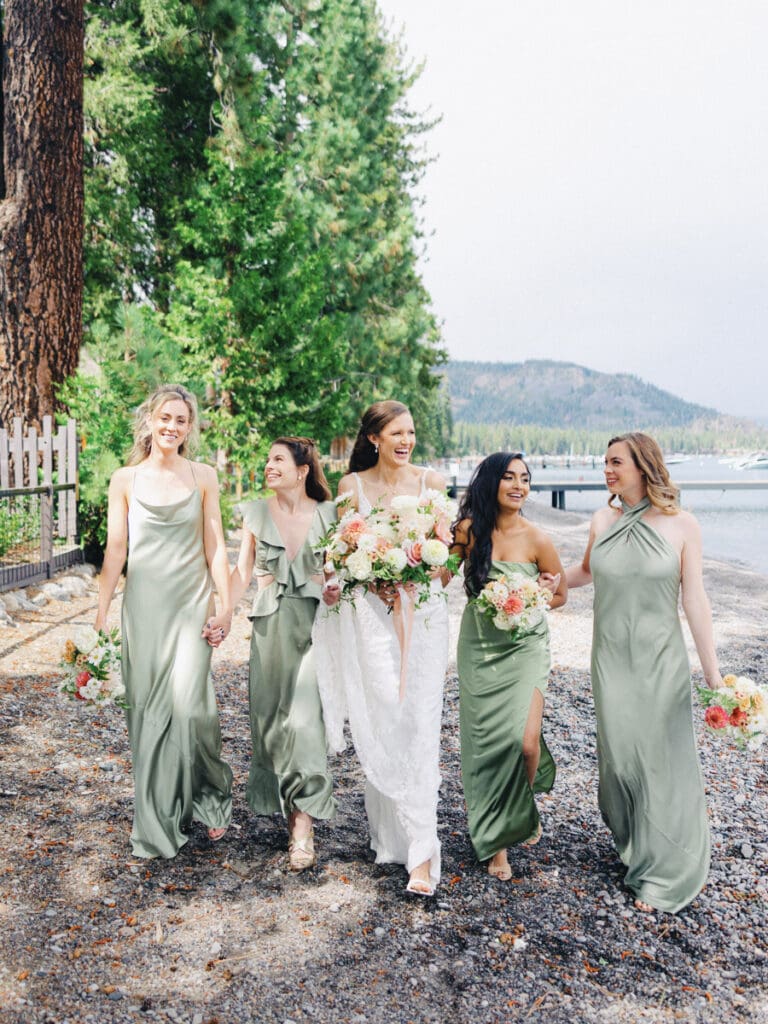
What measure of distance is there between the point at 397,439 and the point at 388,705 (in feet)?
4.40

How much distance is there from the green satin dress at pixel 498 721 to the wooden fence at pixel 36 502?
24.5 feet

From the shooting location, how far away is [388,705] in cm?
403

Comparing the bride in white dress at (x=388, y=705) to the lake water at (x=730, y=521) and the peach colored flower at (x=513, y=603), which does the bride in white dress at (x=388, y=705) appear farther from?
the lake water at (x=730, y=521)

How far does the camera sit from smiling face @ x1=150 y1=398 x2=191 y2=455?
13.6 ft

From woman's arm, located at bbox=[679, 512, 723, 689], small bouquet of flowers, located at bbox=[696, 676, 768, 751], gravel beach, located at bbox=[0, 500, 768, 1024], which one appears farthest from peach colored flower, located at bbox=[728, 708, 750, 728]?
gravel beach, located at bbox=[0, 500, 768, 1024]

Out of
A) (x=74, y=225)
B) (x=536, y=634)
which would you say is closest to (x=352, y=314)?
(x=74, y=225)

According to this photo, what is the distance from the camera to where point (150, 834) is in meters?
4.01

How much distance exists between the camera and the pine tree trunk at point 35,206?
11.8 meters

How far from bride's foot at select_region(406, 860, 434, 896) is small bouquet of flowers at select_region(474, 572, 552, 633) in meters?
1.13

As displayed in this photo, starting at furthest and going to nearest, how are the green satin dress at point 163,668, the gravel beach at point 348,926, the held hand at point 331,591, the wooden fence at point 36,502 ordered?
the wooden fence at point 36,502 → the green satin dress at point 163,668 → the held hand at point 331,591 → the gravel beach at point 348,926

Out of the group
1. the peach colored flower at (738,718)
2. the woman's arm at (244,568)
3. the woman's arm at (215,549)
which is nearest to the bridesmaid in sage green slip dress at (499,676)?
the peach colored flower at (738,718)

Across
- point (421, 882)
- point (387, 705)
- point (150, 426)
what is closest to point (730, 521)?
Answer: point (387, 705)

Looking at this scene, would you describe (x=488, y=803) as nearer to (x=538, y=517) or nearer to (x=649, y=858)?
(x=649, y=858)

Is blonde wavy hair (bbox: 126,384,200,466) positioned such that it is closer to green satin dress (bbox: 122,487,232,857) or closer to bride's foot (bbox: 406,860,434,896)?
green satin dress (bbox: 122,487,232,857)
